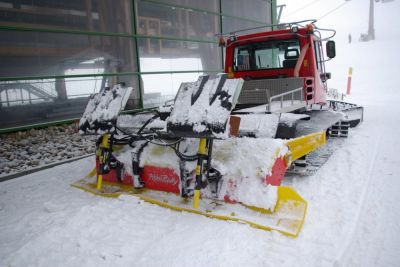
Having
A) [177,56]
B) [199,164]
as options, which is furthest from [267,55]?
[177,56]

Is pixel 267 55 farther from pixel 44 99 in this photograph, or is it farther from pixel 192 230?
pixel 44 99

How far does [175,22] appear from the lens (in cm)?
1089

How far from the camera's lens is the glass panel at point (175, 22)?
976 cm

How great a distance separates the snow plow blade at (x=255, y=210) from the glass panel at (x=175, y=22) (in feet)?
24.3

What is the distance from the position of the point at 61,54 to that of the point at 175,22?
4463mm

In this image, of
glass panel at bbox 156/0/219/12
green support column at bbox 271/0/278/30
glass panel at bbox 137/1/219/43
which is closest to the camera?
glass panel at bbox 137/1/219/43

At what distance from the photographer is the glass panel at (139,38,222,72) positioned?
9.77 meters

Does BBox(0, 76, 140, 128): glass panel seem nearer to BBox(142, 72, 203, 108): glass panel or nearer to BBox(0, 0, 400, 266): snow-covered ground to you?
BBox(142, 72, 203, 108): glass panel

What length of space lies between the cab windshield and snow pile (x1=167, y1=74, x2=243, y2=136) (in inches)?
112

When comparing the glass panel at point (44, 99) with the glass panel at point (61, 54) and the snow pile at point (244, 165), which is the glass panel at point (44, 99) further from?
the snow pile at point (244, 165)

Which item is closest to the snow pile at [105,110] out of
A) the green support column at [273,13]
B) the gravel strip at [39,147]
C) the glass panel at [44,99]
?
the gravel strip at [39,147]

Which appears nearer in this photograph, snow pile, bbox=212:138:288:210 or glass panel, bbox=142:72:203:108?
snow pile, bbox=212:138:288:210

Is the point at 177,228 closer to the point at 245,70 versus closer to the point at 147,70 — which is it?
the point at 245,70

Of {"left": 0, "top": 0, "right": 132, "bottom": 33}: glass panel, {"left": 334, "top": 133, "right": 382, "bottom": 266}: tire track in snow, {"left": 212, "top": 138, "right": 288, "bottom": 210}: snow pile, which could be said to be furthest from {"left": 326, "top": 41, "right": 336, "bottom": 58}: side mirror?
{"left": 0, "top": 0, "right": 132, "bottom": 33}: glass panel
